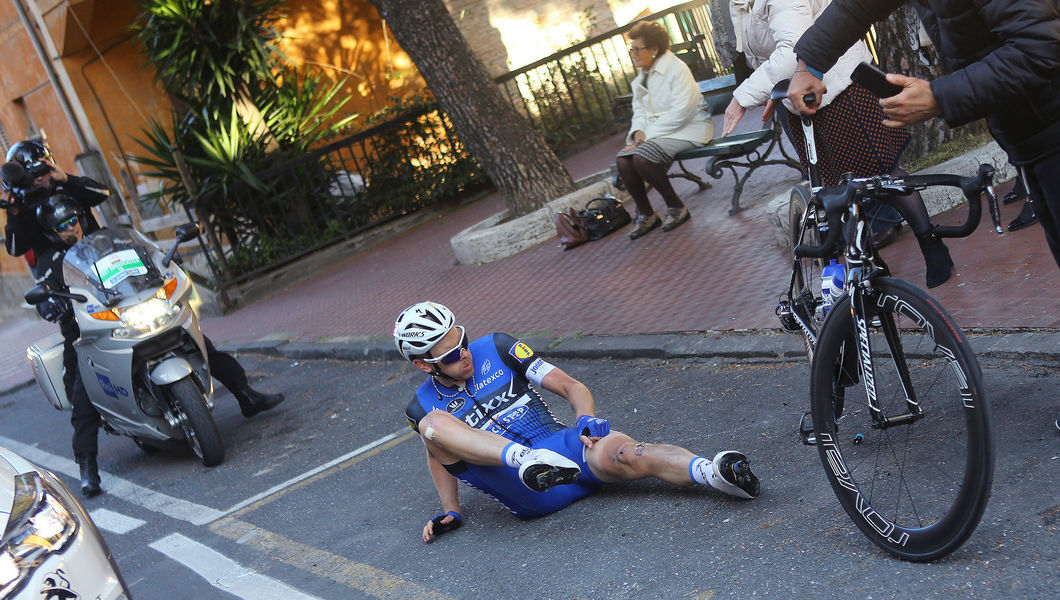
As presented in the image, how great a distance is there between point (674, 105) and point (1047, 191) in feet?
20.3

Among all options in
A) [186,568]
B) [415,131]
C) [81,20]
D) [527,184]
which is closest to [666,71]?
[527,184]

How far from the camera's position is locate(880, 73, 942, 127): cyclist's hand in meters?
3.17

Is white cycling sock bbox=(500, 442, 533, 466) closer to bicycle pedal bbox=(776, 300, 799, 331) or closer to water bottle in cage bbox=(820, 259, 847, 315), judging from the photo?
bicycle pedal bbox=(776, 300, 799, 331)

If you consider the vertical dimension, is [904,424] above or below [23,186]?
below

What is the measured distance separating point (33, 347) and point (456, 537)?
4.54 metres

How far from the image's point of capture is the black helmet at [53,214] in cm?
727

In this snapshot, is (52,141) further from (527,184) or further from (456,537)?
(456,537)

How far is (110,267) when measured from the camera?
691 centimetres

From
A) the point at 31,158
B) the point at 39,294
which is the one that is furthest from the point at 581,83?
the point at 39,294

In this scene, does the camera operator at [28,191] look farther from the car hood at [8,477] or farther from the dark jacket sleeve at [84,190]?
the car hood at [8,477]

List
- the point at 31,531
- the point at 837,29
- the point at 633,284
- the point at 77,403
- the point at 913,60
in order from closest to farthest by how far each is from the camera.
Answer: the point at 31,531 < the point at 837,29 < the point at 77,403 < the point at 913,60 < the point at 633,284

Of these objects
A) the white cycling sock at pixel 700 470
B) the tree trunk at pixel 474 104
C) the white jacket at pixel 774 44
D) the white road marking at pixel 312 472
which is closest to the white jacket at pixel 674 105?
the tree trunk at pixel 474 104

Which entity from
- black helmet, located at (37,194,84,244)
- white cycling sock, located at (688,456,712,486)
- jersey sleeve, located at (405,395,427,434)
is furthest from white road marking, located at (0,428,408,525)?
white cycling sock, located at (688,456,712,486)

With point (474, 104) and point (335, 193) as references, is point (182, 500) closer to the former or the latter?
point (474, 104)
